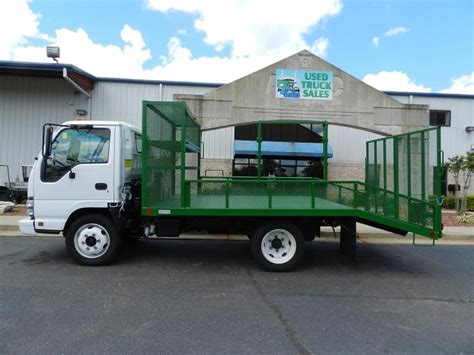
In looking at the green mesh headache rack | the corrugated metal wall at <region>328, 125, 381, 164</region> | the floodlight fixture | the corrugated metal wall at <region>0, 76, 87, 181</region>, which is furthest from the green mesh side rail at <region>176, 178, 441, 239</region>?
the corrugated metal wall at <region>328, 125, 381, 164</region>

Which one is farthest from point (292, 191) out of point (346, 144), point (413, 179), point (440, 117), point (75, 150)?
point (440, 117)

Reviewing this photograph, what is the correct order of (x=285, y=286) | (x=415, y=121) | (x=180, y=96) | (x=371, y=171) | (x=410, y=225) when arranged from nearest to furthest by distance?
(x=285, y=286) → (x=410, y=225) → (x=371, y=171) → (x=180, y=96) → (x=415, y=121)

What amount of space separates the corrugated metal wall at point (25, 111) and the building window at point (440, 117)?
57.0 feet

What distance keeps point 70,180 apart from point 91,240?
1.05 m

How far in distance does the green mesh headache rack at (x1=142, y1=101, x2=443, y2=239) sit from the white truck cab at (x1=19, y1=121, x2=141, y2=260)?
577 millimetres

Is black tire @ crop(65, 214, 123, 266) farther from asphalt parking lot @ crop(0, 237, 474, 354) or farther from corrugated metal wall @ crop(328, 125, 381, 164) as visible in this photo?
corrugated metal wall @ crop(328, 125, 381, 164)

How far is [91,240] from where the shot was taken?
6094 millimetres

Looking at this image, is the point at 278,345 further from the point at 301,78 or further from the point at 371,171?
the point at 301,78

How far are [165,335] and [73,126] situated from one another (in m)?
3.99

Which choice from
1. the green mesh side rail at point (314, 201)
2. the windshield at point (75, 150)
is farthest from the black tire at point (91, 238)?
the green mesh side rail at point (314, 201)

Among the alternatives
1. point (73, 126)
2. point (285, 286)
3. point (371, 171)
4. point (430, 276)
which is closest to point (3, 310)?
point (73, 126)

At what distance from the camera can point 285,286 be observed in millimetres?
5406

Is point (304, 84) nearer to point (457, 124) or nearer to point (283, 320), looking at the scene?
point (283, 320)

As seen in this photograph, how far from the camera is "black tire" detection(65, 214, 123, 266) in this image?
6.07 metres
